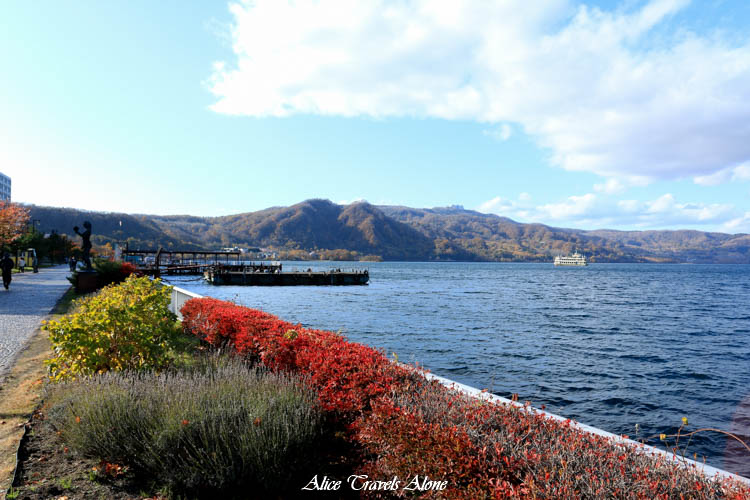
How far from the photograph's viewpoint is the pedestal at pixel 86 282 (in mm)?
20898

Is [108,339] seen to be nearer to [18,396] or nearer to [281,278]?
[18,396]

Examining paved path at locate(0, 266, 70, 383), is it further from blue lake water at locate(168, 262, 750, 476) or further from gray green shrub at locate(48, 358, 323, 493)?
blue lake water at locate(168, 262, 750, 476)

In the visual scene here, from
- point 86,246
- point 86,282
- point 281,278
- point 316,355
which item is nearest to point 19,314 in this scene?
point 86,282

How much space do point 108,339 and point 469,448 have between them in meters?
5.69

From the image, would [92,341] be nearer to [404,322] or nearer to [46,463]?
[46,463]

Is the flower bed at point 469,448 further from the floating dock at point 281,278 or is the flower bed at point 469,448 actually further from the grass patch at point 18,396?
the floating dock at point 281,278

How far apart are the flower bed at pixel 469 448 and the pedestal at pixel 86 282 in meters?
19.9

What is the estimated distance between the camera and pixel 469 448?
125 inches

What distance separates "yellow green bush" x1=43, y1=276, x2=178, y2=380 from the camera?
249 inches

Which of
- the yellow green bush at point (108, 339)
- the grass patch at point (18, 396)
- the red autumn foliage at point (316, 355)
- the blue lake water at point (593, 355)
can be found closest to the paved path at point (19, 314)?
the grass patch at point (18, 396)

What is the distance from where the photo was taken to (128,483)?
4.31 meters

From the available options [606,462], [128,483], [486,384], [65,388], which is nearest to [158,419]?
[128,483]

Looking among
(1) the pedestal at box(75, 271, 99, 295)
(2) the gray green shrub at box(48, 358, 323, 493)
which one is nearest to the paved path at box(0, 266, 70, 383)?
(1) the pedestal at box(75, 271, 99, 295)

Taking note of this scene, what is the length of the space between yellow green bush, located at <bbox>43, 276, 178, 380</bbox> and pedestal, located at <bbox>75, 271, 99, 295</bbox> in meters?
16.0
